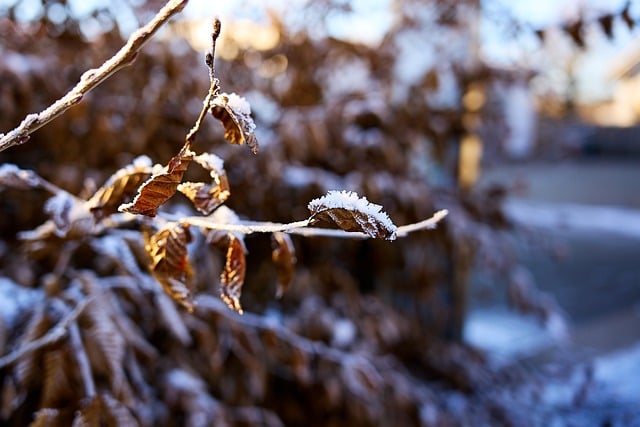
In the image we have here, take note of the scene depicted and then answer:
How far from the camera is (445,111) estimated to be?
2.60 m

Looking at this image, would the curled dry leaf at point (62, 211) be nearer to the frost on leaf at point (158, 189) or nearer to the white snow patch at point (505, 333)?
the frost on leaf at point (158, 189)

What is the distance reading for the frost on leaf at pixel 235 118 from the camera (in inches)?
22.0

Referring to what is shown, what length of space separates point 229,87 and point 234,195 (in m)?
0.49

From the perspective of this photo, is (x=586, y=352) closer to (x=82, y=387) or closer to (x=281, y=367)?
(x=281, y=367)

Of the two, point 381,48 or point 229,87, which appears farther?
point 381,48

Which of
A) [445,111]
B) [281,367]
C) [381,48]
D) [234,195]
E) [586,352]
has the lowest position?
[281,367]

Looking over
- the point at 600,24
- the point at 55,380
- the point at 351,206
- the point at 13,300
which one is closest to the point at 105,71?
the point at 351,206

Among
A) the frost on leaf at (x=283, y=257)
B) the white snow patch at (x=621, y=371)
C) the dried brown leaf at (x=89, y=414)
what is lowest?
the dried brown leaf at (x=89, y=414)

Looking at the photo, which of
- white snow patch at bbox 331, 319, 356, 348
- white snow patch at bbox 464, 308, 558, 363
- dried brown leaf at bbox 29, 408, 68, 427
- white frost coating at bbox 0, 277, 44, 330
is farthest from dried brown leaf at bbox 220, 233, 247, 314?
white snow patch at bbox 464, 308, 558, 363

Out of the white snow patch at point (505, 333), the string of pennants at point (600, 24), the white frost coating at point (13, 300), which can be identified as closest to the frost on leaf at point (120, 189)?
the white frost coating at point (13, 300)

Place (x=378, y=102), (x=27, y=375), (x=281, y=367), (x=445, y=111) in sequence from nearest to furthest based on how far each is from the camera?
(x=27, y=375) → (x=281, y=367) → (x=378, y=102) → (x=445, y=111)

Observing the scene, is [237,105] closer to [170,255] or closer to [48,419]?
[170,255]

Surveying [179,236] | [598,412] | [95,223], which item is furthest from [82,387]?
[598,412]

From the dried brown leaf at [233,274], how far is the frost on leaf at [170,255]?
0.05 meters
